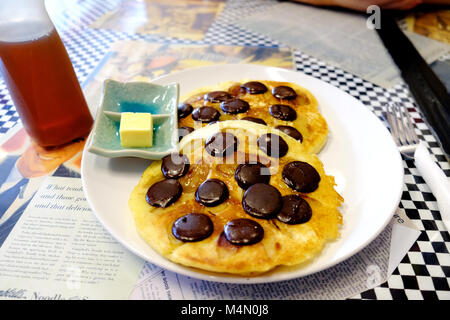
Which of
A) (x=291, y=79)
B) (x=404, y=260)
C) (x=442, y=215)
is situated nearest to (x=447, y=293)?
(x=404, y=260)

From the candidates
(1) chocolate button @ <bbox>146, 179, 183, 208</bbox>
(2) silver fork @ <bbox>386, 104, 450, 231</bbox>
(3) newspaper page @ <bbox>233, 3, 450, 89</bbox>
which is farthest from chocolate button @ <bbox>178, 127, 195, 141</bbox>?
(3) newspaper page @ <bbox>233, 3, 450, 89</bbox>

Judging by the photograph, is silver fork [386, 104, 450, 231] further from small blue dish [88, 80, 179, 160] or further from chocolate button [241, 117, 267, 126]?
small blue dish [88, 80, 179, 160]

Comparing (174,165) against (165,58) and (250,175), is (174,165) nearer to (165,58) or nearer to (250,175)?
(250,175)

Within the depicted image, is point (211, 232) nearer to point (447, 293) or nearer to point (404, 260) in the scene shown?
point (404, 260)

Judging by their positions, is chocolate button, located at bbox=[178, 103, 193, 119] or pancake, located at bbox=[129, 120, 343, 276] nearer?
pancake, located at bbox=[129, 120, 343, 276]

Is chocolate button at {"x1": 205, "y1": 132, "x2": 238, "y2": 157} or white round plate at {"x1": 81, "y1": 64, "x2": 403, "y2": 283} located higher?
chocolate button at {"x1": 205, "y1": 132, "x2": 238, "y2": 157}
